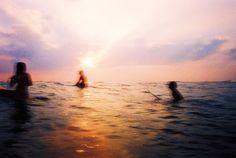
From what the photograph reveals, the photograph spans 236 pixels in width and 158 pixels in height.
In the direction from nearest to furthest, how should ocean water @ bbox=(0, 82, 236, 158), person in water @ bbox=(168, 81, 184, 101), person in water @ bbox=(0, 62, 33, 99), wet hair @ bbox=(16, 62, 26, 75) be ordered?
ocean water @ bbox=(0, 82, 236, 158) < wet hair @ bbox=(16, 62, 26, 75) < person in water @ bbox=(0, 62, 33, 99) < person in water @ bbox=(168, 81, 184, 101)

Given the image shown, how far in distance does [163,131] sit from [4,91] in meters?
11.2

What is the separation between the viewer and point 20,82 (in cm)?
1404

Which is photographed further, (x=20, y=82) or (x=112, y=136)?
(x=20, y=82)

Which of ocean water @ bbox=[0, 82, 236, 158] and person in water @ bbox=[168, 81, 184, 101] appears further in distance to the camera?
person in water @ bbox=[168, 81, 184, 101]

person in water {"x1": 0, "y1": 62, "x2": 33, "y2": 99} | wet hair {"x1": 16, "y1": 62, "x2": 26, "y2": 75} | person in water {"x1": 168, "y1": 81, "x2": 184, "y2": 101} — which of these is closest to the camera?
wet hair {"x1": 16, "y1": 62, "x2": 26, "y2": 75}

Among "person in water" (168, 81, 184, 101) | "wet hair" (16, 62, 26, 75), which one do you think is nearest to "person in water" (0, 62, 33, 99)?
"wet hair" (16, 62, 26, 75)

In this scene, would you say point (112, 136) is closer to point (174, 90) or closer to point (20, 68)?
point (20, 68)

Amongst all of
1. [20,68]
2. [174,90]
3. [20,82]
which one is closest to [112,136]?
[20,68]

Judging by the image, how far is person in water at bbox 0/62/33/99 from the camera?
1369 cm

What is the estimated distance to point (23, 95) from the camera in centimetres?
1466

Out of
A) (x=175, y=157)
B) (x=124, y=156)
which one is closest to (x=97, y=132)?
(x=124, y=156)

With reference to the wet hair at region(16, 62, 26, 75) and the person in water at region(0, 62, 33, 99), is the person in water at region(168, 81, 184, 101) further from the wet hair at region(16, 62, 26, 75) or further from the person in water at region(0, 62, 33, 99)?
the wet hair at region(16, 62, 26, 75)

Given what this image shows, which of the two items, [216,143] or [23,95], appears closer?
[216,143]

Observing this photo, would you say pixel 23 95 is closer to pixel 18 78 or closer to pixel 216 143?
pixel 18 78
